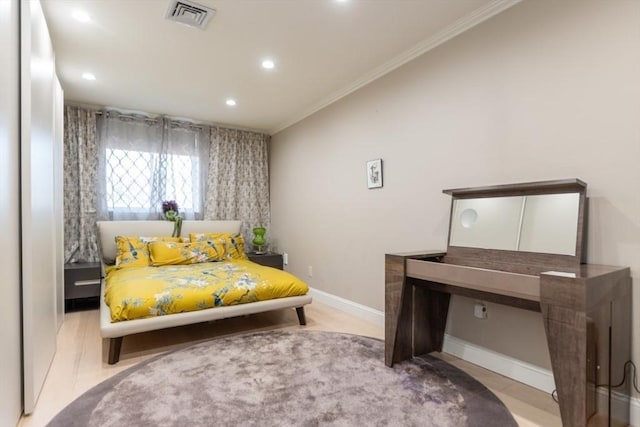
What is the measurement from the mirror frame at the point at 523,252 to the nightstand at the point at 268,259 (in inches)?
104

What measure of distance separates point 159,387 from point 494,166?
2.50 meters

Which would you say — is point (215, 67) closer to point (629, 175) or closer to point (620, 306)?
point (629, 175)

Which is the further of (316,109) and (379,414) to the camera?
(316,109)

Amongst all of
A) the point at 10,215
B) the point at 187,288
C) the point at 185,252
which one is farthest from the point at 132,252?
the point at 10,215

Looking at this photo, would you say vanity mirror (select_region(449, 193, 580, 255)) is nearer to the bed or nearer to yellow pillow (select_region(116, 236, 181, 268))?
the bed

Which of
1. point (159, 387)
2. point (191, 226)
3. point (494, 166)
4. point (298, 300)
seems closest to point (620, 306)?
point (494, 166)

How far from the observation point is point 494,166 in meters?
2.25

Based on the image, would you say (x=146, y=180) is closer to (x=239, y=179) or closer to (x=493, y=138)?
(x=239, y=179)

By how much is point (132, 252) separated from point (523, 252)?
142 inches

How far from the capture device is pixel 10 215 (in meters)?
1.57

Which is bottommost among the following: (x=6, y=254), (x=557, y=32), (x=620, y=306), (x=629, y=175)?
(x=620, y=306)

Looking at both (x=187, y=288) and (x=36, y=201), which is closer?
(x=36, y=201)

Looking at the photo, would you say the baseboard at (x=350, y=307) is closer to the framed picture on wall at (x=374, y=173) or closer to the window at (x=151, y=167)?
the framed picture on wall at (x=374, y=173)

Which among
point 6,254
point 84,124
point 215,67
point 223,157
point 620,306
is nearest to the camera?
point 6,254
